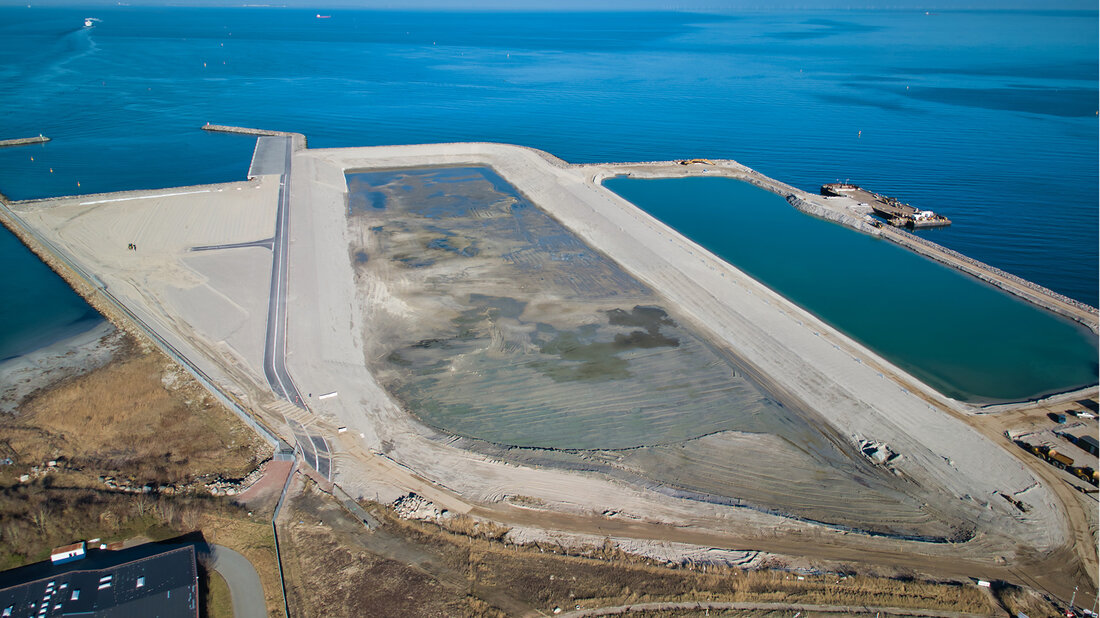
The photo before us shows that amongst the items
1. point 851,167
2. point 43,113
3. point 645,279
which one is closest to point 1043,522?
point 645,279

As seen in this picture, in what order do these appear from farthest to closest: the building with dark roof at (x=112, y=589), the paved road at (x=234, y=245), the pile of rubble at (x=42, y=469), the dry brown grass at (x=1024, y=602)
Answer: the paved road at (x=234, y=245) → the pile of rubble at (x=42, y=469) → the dry brown grass at (x=1024, y=602) → the building with dark roof at (x=112, y=589)

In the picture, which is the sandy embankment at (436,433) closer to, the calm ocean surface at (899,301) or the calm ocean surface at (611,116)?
the calm ocean surface at (899,301)

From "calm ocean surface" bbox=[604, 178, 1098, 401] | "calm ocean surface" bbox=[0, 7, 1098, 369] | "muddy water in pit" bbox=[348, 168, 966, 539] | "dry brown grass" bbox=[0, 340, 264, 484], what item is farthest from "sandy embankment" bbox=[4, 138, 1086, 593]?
"calm ocean surface" bbox=[0, 7, 1098, 369]

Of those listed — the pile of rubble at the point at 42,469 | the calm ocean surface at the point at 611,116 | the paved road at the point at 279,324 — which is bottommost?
the pile of rubble at the point at 42,469

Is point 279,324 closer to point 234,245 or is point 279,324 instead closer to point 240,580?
point 234,245

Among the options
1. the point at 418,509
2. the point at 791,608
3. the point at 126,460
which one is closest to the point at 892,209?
the point at 791,608

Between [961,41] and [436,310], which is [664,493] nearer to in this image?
[436,310]

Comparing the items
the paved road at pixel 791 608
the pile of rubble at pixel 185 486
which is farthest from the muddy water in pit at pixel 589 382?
the pile of rubble at pixel 185 486
